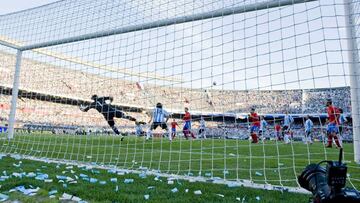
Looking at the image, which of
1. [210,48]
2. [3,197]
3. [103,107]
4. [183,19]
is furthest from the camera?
[103,107]

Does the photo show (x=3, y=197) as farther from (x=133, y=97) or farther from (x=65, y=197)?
(x=133, y=97)

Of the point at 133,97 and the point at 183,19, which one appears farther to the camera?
the point at 133,97

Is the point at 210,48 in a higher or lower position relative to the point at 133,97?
lower

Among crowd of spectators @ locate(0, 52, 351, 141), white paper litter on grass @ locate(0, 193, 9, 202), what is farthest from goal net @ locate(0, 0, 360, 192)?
white paper litter on grass @ locate(0, 193, 9, 202)

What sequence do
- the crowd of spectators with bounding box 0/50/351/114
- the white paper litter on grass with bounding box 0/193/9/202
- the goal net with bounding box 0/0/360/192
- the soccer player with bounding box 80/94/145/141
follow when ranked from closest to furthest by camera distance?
the white paper litter on grass with bounding box 0/193/9/202, the goal net with bounding box 0/0/360/192, the crowd of spectators with bounding box 0/50/351/114, the soccer player with bounding box 80/94/145/141

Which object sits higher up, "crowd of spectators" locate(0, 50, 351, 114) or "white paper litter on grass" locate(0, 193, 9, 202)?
"crowd of spectators" locate(0, 50, 351, 114)

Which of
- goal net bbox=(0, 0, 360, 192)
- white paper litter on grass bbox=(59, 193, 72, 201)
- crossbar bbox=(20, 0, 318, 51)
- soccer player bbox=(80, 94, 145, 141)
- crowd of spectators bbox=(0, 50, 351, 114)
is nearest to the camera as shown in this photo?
white paper litter on grass bbox=(59, 193, 72, 201)

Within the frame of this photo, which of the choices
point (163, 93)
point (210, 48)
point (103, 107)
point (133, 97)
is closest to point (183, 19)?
point (210, 48)

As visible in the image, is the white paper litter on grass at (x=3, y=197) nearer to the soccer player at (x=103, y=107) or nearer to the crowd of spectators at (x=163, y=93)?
the crowd of spectators at (x=163, y=93)

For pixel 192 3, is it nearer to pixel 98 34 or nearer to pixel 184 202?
pixel 98 34

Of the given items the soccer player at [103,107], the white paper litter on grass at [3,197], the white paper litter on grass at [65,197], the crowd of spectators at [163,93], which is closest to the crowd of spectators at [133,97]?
the crowd of spectators at [163,93]

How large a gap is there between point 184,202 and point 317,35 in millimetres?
2817

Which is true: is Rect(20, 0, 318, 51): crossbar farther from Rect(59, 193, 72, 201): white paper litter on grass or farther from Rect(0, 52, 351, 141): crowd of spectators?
Rect(59, 193, 72, 201): white paper litter on grass

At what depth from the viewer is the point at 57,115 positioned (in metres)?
23.5
